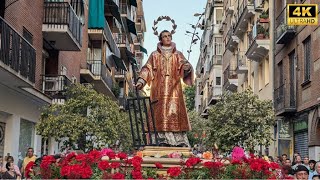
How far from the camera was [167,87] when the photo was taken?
12453 millimetres

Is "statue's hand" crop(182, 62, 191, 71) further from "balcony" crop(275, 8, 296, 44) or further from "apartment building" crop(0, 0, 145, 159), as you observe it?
"balcony" crop(275, 8, 296, 44)

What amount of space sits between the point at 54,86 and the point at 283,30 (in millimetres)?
10603

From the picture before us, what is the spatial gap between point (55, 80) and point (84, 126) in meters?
3.92

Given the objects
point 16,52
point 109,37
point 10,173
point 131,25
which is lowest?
point 10,173

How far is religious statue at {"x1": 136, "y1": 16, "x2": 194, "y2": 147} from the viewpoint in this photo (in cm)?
1223

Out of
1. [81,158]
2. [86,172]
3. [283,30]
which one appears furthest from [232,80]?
[86,172]

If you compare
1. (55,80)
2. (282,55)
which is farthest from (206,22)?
(55,80)

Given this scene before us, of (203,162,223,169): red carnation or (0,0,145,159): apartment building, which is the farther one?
(0,0,145,159): apartment building

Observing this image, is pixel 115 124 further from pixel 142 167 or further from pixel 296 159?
pixel 142 167

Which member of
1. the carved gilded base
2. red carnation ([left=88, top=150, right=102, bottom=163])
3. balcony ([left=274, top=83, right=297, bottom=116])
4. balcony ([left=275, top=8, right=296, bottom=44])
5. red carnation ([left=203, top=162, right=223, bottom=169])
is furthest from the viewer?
balcony ([left=274, top=83, right=297, bottom=116])

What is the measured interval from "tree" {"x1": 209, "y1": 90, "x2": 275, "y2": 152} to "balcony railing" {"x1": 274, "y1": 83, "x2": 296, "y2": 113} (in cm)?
75

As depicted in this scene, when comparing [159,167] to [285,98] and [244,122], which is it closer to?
[244,122]

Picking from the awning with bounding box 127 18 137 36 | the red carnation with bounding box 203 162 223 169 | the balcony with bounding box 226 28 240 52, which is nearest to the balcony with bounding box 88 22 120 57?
the balcony with bounding box 226 28 240 52

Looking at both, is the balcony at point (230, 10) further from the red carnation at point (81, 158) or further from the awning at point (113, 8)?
the red carnation at point (81, 158)
